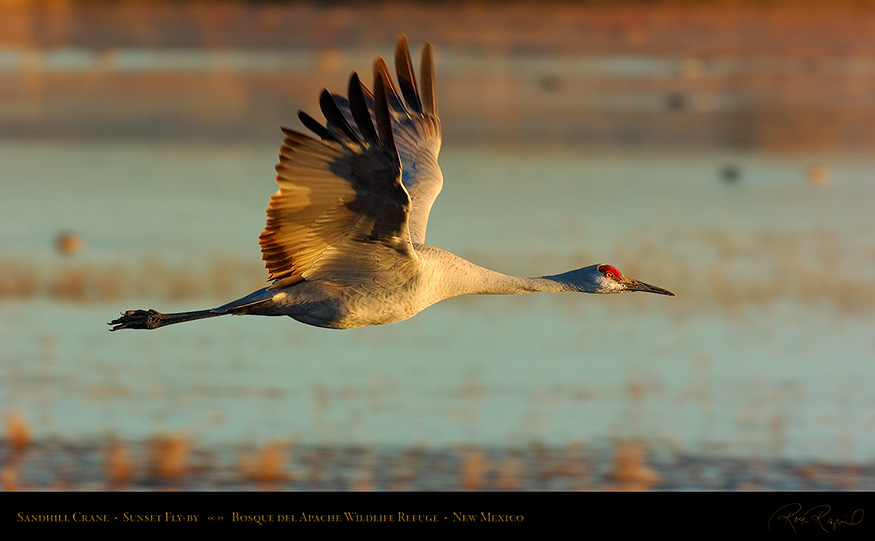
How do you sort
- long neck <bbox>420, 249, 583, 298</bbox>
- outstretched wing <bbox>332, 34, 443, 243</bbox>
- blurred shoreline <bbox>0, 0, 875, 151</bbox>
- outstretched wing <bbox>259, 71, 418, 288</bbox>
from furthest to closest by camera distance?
1. blurred shoreline <bbox>0, 0, 875, 151</bbox>
2. outstretched wing <bbox>332, 34, 443, 243</bbox>
3. long neck <bbox>420, 249, 583, 298</bbox>
4. outstretched wing <bbox>259, 71, 418, 288</bbox>

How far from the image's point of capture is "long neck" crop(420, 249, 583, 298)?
1215 centimetres

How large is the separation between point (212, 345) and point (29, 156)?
15.6 meters

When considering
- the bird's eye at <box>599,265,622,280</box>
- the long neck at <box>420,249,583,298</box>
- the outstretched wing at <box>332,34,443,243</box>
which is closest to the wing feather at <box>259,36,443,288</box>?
the long neck at <box>420,249,583,298</box>

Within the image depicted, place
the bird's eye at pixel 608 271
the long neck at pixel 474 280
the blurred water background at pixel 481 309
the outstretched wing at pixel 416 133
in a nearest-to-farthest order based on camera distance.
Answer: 1. the long neck at pixel 474 280
2. the bird's eye at pixel 608 271
3. the outstretched wing at pixel 416 133
4. the blurred water background at pixel 481 309

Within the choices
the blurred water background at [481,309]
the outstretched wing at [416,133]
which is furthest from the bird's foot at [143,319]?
the blurred water background at [481,309]

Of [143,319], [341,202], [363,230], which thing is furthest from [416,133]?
[143,319]

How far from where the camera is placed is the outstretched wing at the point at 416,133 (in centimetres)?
1342

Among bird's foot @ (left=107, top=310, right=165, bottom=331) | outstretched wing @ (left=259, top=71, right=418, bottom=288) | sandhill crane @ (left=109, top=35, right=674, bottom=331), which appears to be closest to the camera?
outstretched wing @ (left=259, top=71, right=418, bottom=288)

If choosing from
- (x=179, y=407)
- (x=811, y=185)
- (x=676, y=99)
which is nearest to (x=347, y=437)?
(x=179, y=407)

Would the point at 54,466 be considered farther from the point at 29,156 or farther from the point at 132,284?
the point at 29,156

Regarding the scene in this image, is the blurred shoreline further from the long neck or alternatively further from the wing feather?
the wing feather

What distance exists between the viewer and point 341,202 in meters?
11.0

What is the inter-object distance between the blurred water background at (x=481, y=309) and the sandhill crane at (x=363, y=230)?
393 cm

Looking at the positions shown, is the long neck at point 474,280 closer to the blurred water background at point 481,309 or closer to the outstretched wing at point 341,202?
the outstretched wing at point 341,202
